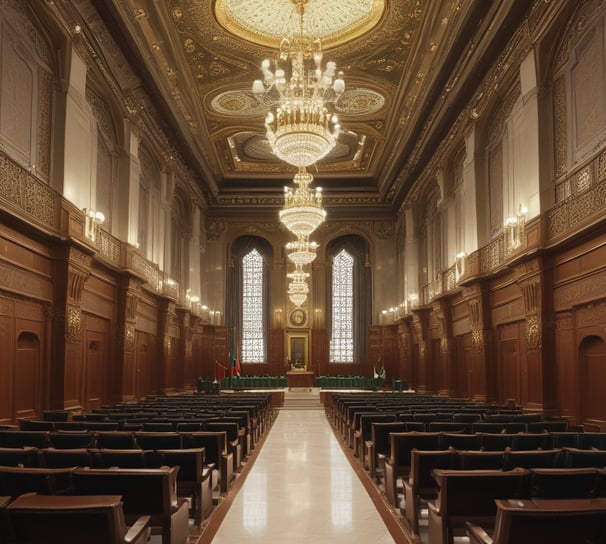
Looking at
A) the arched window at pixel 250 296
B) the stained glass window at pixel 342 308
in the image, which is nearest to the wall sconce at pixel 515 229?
the stained glass window at pixel 342 308

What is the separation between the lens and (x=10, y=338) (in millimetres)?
10930

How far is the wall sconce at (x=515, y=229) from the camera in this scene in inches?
546

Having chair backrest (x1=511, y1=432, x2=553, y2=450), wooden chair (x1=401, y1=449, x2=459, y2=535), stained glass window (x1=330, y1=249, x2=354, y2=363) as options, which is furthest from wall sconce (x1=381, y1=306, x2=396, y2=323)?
wooden chair (x1=401, y1=449, x2=459, y2=535)

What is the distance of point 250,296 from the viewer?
32.9 metres

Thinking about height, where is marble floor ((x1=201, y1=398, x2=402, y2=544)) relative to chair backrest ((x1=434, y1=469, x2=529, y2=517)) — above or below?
below

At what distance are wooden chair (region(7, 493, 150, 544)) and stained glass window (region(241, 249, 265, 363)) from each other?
96.2ft

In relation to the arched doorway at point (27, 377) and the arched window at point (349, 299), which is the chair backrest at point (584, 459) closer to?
the arched doorway at point (27, 377)

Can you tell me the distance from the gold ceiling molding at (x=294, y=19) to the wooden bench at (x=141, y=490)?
12397 millimetres

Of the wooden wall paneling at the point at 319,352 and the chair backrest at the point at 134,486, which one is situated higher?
the wooden wall paneling at the point at 319,352

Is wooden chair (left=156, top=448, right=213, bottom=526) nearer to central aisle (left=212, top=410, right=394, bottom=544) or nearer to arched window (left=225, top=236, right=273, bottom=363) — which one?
central aisle (left=212, top=410, right=394, bottom=544)

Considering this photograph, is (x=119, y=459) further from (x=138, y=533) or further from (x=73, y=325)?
(x=73, y=325)

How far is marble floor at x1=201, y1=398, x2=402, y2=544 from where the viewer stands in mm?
5730

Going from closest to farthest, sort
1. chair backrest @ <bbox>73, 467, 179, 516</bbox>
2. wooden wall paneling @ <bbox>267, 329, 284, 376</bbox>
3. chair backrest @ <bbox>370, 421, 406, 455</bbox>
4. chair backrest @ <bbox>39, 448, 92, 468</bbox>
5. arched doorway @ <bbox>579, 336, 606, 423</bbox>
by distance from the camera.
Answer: chair backrest @ <bbox>73, 467, 179, 516</bbox> → chair backrest @ <bbox>39, 448, 92, 468</bbox> → chair backrest @ <bbox>370, 421, 406, 455</bbox> → arched doorway @ <bbox>579, 336, 606, 423</bbox> → wooden wall paneling @ <bbox>267, 329, 284, 376</bbox>

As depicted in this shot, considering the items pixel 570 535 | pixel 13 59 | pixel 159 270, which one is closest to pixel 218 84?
pixel 159 270
